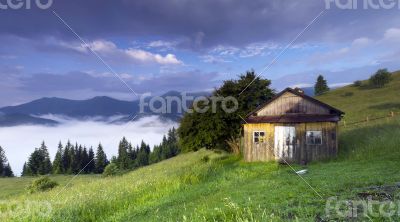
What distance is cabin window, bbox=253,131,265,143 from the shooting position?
125ft

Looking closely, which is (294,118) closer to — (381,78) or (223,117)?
(223,117)

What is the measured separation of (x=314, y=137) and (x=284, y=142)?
296 cm

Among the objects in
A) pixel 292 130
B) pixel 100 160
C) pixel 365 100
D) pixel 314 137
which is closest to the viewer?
pixel 314 137

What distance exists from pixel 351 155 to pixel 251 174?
14610 millimetres

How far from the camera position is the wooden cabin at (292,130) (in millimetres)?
35094

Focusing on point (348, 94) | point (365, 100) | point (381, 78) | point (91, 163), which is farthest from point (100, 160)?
point (381, 78)

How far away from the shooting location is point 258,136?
126ft

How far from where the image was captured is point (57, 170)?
10225cm

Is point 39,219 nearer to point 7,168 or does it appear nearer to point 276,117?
point 276,117

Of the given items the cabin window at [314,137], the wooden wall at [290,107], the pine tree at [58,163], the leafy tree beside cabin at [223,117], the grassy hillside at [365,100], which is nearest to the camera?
the cabin window at [314,137]

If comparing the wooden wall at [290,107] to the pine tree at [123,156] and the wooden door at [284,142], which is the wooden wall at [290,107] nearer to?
the wooden door at [284,142]

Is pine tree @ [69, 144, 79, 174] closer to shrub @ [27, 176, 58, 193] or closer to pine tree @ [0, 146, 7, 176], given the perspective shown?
pine tree @ [0, 146, 7, 176]

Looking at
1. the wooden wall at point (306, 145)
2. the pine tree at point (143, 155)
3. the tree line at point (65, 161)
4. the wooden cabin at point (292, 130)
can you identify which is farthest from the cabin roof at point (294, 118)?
the pine tree at point (143, 155)
